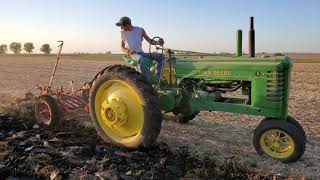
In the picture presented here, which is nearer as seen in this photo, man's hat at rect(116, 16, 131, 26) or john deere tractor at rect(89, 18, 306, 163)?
john deere tractor at rect(89, 18, 306, 163)

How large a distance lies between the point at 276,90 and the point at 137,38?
8.08ft

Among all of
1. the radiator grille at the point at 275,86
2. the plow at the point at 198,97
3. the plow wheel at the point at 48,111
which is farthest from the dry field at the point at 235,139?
the plow wheel at the point at 48,111

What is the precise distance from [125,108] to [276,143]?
2.30m

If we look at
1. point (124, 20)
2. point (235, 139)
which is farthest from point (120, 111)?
point (235, 139)

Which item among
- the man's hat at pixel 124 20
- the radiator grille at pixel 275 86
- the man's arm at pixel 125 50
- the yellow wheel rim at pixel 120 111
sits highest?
the man's hat at pixel 124 20

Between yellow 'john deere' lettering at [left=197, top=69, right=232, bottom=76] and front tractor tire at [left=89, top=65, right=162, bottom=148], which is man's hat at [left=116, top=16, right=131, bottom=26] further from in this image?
yellow 'john deere' lettering at [left=197, top=69, right=232, bottom=76]

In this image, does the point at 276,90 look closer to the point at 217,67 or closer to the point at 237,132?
the point at 217,67

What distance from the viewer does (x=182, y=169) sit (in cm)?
564

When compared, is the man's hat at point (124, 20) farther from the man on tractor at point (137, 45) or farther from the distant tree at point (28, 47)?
the distant tree at point (28, 47)

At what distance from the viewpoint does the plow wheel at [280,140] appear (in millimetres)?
5914

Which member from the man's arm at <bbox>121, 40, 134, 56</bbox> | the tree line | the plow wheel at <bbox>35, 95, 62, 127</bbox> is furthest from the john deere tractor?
the tree line

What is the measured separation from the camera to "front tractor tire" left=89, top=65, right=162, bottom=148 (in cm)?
630

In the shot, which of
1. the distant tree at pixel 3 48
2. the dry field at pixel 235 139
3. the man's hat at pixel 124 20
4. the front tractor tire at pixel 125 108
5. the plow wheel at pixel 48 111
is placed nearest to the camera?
the dry field at pixel 235 139

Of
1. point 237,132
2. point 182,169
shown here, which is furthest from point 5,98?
point 182,169
